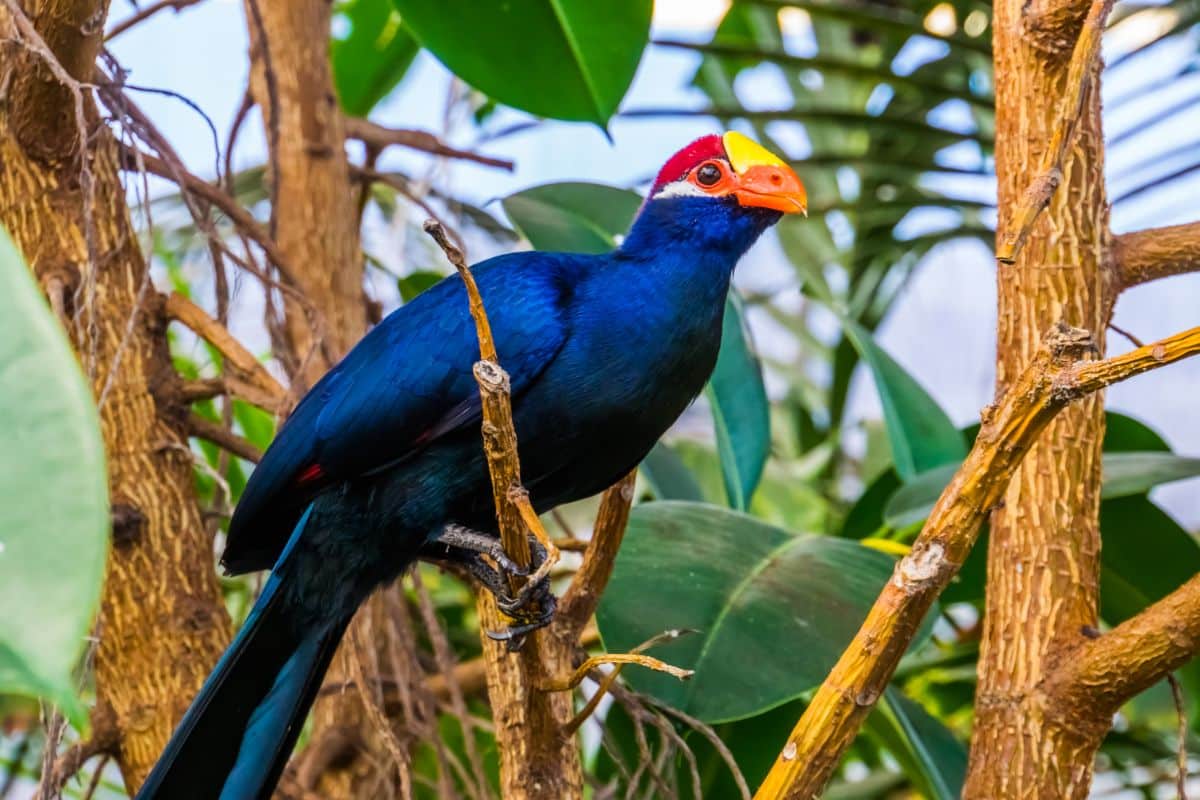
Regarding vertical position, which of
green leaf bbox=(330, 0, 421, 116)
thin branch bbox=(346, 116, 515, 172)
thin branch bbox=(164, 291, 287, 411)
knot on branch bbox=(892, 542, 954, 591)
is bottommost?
knot on branch bbox=(892, 542, 954, 591)

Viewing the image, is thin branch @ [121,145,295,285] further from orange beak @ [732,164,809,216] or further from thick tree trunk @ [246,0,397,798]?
orange beak @ [732,164,809,216]

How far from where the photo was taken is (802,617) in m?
1.21

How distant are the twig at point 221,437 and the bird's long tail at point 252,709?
21 cm

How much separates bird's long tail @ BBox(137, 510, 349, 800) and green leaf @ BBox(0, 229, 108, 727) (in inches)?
30.4

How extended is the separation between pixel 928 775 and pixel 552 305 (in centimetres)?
61

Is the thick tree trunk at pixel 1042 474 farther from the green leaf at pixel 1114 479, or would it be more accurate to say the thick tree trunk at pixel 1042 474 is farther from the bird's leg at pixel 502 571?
the bird's leg at pixel 502 571

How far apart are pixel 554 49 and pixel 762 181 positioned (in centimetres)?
41

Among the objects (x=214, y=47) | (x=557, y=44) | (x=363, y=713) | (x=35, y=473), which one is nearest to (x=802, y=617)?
(x=363, y=713)

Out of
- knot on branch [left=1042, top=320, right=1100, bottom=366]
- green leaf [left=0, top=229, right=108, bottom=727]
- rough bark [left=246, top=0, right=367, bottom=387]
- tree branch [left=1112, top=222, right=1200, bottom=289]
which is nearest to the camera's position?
green leaf [left=0, top=229, right=108, bottom=727]

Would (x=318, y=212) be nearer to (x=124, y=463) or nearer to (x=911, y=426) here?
(x=124, y=463)

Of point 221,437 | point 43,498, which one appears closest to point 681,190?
point 221,437

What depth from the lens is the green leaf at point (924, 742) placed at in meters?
1.27

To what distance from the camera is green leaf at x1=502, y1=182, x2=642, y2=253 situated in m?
1.55

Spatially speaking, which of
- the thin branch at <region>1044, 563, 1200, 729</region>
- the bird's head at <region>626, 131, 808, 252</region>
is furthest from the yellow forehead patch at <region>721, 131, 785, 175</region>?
the thin branch at <region>1044, 563, 1200, 729</region>
